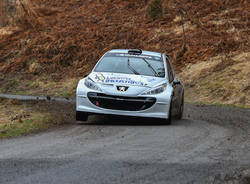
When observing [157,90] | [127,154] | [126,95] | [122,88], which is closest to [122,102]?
[126,95]

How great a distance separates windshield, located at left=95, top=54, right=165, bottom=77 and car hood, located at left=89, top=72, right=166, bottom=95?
0.39 metres

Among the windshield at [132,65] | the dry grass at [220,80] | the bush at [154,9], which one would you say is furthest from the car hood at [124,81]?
the bush at [154,9]

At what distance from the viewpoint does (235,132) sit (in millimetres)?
11602

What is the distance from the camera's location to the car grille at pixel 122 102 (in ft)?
40.6

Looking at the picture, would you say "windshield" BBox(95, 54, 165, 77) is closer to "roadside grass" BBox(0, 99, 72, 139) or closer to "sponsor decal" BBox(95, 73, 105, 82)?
"sponsor decal" BBox(95, 73, 105, 82)

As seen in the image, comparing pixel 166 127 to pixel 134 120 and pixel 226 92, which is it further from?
pixel 226 92

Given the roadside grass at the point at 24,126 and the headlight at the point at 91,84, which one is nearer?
the roadside grass at the point at 24,126

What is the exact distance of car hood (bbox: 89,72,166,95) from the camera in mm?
12406

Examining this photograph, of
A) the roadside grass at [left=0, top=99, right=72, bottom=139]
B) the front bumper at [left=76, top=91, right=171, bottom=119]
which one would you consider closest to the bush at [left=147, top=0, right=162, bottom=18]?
the roadside grass at [left=0, top=99, right=72, bottom=139]

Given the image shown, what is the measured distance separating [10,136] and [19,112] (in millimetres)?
3641

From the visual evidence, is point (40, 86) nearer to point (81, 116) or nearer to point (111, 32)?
point (111, 32)

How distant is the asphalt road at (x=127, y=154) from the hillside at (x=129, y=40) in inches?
401

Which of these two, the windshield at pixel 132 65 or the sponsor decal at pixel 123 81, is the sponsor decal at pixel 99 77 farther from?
the windshield at pixel 132 65

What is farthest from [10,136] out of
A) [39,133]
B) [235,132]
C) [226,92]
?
[226,92]
